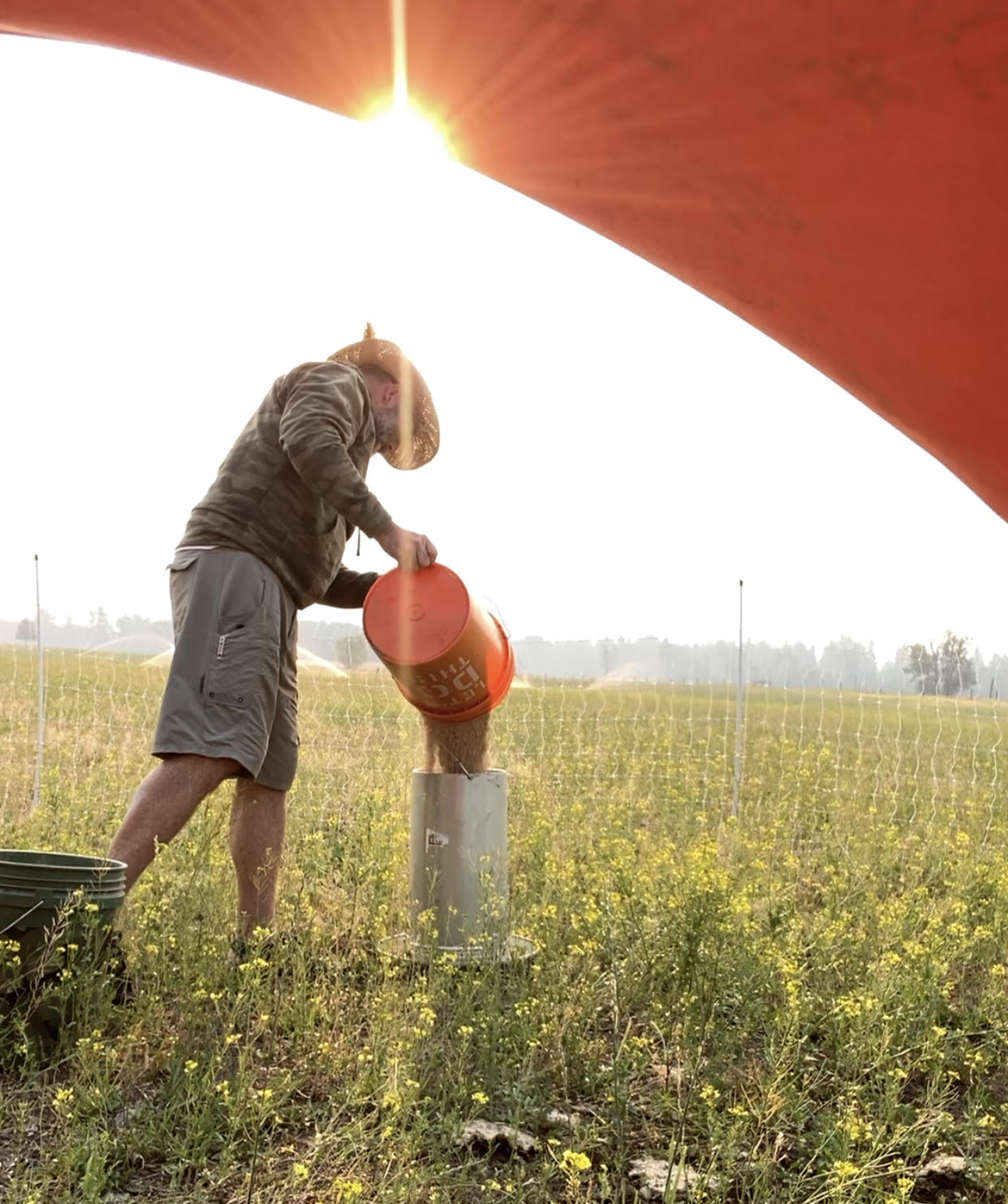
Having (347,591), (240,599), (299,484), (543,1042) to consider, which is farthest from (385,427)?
(543,1042)

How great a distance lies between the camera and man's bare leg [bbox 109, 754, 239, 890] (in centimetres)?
283

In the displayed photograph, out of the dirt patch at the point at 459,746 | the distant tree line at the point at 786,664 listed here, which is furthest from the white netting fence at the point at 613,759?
the dirt patch at the point at 459,746

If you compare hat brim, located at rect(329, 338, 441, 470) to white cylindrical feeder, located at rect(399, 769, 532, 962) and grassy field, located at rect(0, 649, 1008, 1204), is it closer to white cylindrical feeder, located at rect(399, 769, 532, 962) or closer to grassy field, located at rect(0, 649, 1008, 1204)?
white cylindrical feeder, located at rect(399, 769, 532, 962)

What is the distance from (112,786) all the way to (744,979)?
423 centimetres

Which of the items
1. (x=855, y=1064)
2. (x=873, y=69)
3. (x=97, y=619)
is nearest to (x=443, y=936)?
(x=855, y=1064)

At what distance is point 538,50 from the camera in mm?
820

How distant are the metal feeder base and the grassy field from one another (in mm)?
46

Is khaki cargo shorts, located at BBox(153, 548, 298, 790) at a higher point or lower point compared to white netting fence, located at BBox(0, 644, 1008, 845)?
higher

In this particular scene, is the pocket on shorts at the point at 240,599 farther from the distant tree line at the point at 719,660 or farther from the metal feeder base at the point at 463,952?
the distant tree line at the point at 719,660

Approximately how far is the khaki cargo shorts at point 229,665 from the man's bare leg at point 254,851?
0.21 ft

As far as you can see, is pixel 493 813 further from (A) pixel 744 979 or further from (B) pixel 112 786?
(B) pixel 112 786

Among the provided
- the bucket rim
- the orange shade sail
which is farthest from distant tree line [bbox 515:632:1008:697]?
the orange shade sail

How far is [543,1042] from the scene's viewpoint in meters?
2.62

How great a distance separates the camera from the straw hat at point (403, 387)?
11.6ft
